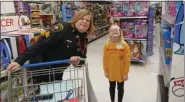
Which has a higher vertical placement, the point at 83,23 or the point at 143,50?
the point at 83,23

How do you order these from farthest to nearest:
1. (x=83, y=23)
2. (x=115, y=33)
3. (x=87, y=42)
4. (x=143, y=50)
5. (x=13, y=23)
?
(x=143, y=50) < (x=115, y=33) < (x=13, y=23) < (x=87, y=42) < (x=83, y=23)

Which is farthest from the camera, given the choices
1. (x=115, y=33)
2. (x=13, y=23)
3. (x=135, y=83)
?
(x=135, y=83)

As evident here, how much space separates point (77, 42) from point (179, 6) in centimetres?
103

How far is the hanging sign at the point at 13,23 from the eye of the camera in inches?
91.8

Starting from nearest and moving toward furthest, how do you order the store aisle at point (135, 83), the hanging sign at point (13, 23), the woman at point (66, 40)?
the woman at point (66, 40)
the hanging sign at point (13, 23)
the store aisle at point (135, 83)

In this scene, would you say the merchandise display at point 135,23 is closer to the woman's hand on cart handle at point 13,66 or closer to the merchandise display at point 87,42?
the merchandise display at point 87,42

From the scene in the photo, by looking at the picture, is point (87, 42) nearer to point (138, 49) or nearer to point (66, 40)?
point (66, 40)

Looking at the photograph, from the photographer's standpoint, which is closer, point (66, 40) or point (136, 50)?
point (66, 40)

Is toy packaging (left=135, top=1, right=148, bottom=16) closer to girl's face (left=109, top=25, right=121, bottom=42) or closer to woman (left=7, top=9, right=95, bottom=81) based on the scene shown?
girl's face (left=109, top=25, right=121, bottom=42)

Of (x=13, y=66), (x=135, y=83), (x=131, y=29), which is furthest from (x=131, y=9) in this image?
(x=13, y=66)

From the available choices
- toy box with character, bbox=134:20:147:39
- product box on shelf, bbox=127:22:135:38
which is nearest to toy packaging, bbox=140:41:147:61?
toy box with character, bbox=134:20:147:39

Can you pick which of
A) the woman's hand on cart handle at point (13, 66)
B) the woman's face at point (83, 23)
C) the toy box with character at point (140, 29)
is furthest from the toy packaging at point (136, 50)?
the woman's hand on cart handle at point (13, 66)

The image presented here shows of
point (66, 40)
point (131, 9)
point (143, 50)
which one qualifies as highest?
point (131, 9)

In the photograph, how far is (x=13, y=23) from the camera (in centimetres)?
247
